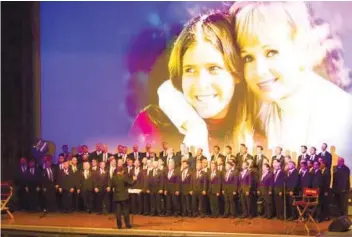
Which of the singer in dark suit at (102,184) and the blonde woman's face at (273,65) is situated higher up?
the blonde woman's face at (273,65)

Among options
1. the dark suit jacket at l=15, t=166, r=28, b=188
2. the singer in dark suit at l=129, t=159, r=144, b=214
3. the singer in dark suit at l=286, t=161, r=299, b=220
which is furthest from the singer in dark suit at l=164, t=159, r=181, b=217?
the dark suit jacket at l=15, t=166, r=28, b=188

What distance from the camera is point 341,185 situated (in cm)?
1434

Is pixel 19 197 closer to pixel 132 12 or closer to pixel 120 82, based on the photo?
pixel 120 82

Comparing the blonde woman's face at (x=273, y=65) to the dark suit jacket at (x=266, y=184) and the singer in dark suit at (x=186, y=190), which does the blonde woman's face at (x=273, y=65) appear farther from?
the singer in dark suit at (x=186, y=190)

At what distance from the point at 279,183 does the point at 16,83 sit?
688cm

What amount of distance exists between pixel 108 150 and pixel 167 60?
8.07 feet

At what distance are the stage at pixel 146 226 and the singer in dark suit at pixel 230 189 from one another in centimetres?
28

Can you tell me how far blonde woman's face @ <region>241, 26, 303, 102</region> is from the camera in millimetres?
15070

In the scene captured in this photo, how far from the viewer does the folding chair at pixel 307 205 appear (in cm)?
1324

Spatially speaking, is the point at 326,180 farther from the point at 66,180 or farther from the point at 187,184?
the point at 66,180

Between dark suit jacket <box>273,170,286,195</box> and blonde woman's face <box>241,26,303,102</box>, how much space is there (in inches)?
67.9

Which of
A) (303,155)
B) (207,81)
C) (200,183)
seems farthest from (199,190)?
(207,81)

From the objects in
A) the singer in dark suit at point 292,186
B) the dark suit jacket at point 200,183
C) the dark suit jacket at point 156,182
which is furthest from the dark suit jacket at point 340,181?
the dark suit jacket at point 156,182

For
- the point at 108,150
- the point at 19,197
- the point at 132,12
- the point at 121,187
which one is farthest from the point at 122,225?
the point at 132,12
